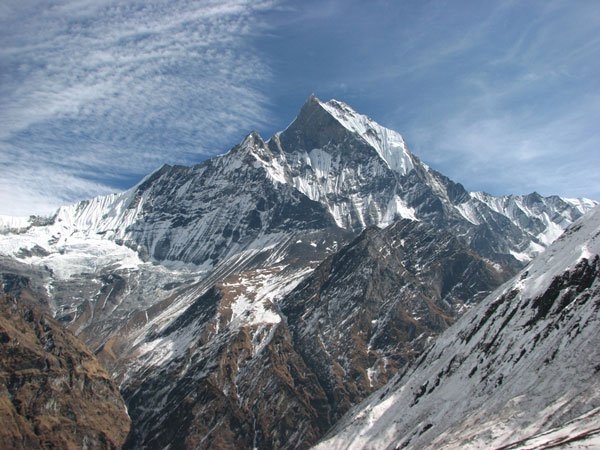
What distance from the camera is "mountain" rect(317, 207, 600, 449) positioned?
107250 mm

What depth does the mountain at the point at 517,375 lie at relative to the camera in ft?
352

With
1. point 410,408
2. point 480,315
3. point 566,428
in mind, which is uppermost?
point 480,315

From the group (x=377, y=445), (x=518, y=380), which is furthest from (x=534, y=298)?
(x=377, y=445)

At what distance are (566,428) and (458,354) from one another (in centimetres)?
7135

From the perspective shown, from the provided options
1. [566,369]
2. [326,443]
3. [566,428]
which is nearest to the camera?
[566,428]

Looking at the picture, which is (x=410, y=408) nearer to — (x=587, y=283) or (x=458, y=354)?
(x=458, y=354)

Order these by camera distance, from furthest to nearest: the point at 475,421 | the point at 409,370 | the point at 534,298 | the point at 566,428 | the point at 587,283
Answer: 1. the point at 409,370
2. the point at 534,298
3. the point at 587,283
4. the point at 475,421
5. the point at 566,428

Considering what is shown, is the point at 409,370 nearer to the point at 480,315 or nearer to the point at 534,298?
the point at 480,315

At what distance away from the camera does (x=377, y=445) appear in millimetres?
154375

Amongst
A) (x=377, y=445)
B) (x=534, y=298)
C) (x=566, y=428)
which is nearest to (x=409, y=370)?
(x=377, y=445)

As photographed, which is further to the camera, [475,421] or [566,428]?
[475,421]

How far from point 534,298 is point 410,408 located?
4091 centimetres

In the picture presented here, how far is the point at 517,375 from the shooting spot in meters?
130

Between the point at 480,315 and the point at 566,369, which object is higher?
the point at 480,315
